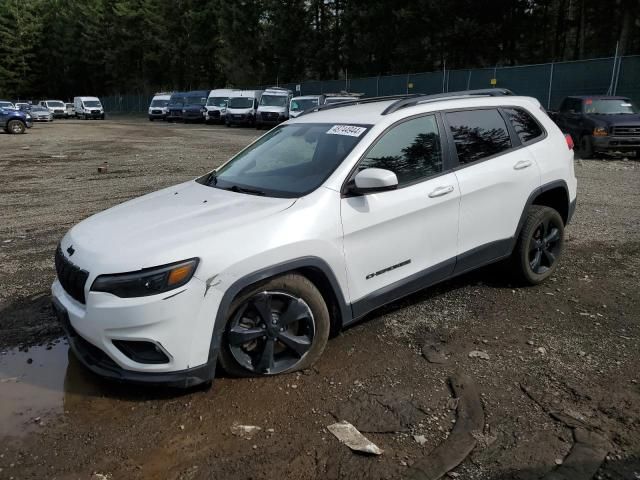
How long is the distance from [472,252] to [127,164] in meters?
12.5

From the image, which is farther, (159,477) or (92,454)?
(92,454)

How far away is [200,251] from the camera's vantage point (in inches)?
119

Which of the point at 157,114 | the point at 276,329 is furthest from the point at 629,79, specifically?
the point at 157,114

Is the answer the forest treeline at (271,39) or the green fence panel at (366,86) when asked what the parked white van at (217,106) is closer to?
the green fence panel at (366,86)

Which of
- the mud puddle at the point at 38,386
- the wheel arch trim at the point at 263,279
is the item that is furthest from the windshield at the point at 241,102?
the wheel arch trim at the point at 263,279

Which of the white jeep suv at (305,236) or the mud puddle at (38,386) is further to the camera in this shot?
the mud puddle at (38,386)

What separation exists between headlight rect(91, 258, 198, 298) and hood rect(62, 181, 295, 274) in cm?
3

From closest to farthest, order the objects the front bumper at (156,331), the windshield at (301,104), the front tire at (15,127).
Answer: the front bumper at (156,331) → the windshield at (301,104) → the front tire at (15,127)

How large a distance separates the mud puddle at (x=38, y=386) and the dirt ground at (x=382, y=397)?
11 millimetres

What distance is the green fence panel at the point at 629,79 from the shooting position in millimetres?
19609

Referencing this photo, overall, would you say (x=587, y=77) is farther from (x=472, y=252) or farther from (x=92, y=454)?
(x=92, y=454)

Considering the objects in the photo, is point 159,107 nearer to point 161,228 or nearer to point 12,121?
point 12,121

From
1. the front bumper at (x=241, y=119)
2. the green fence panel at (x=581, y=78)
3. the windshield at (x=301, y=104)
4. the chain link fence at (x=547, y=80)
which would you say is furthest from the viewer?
the front bumper at (x=241, y=119)

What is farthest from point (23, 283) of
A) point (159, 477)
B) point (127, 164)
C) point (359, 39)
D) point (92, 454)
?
point (359, 39)
